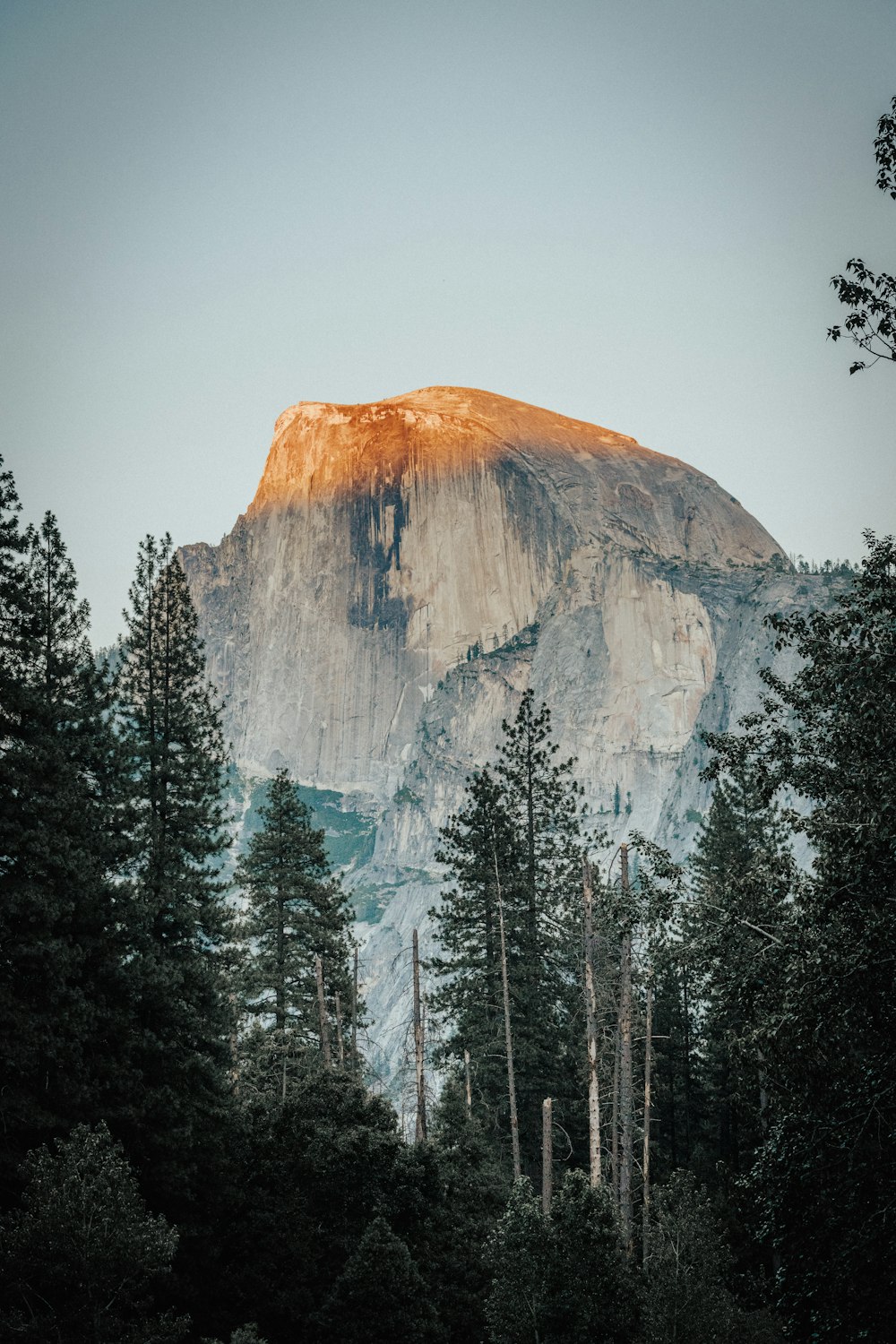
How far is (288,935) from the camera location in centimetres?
3180

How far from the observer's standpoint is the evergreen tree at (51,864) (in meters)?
15.6

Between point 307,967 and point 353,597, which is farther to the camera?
point 353,597

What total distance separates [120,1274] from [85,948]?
7.45m

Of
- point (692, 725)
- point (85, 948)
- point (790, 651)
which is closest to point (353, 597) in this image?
point (692, 725)

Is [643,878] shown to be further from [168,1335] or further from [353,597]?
[353,597]

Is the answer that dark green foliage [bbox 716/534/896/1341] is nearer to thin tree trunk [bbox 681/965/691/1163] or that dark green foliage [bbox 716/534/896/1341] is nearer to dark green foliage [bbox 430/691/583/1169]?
dark green foliage [bbox 430/691/583/1169]

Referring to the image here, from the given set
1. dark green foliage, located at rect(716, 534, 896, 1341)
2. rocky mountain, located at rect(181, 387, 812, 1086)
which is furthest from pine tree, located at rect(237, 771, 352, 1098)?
rocky mountain, located at rect(181, 387, 812, 1086)

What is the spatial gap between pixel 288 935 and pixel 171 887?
36.4 feet

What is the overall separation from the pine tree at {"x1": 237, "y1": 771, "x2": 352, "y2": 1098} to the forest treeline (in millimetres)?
153

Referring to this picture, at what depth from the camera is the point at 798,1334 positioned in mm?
11367

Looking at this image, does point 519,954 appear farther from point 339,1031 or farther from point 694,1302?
point 694,1302

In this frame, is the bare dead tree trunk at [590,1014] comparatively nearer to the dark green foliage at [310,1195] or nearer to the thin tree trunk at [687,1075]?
the dark green foliage at [310,1195]

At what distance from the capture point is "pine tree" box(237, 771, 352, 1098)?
3052 centimetres

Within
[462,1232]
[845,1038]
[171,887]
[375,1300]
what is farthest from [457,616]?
[845,1038]
